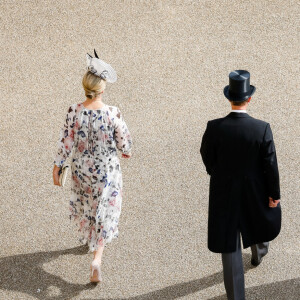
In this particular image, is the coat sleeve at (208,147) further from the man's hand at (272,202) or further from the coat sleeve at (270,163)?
the man's hand at (272,202)

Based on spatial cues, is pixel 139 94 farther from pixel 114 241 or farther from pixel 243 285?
pixel 243 285

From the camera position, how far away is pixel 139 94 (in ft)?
24.6

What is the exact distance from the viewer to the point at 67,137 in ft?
17.4

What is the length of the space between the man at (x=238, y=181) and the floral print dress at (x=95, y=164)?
83 centimetres

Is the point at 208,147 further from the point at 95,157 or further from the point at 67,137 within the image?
the point at 67,137

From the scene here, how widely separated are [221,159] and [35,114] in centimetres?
313

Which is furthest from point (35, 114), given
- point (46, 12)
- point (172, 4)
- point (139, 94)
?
point (172, 4)

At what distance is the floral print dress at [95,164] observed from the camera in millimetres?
5184

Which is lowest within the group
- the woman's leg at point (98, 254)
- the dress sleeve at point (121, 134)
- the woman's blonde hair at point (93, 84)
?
the woman's leg at point (98, 254)

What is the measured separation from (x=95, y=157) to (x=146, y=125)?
1.91m

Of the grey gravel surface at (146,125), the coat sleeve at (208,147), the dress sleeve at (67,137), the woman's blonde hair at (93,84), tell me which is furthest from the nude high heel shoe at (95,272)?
the woman's blonde hair at (93,84)

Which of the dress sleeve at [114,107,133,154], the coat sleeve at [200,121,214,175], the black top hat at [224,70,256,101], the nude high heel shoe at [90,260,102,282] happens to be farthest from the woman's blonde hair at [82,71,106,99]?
the nude high heel shoe at [90,260,102,282]

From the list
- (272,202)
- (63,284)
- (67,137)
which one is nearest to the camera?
(272,202)

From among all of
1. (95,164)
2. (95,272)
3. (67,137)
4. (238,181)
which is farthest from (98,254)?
(238,181)
